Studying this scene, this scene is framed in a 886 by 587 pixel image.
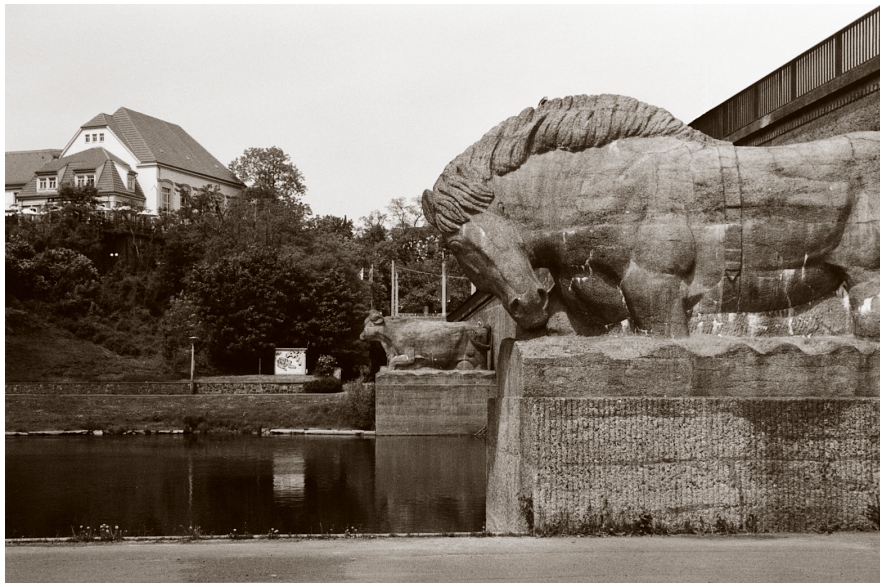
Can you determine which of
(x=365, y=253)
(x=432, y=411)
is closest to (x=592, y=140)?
(x=432, y=411)

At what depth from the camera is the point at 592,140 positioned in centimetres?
977

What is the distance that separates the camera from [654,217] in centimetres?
937

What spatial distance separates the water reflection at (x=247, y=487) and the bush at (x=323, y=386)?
1285 centimetres

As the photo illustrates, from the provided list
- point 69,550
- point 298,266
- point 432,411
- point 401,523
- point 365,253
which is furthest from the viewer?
point 365,253

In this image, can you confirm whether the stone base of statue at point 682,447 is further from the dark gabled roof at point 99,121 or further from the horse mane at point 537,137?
the dark gabled roof at point 99,121

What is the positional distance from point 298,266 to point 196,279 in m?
6.12

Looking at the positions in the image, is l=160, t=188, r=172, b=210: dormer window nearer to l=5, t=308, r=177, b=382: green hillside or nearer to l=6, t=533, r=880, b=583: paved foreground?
l=5, t=308, r=177, b=382: green hillside

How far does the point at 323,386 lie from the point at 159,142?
58.6 meters

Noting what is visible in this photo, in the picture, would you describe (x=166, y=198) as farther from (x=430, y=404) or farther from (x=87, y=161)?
(x=430, y=404)

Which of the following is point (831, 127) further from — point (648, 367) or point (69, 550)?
point (69, 550)

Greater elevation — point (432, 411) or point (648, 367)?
point (648, 367)

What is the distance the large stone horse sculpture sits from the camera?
30.8ft

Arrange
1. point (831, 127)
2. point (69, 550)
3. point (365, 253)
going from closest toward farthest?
1. point (69, 550)
2. point (831, 127)
3. point (365, 253)

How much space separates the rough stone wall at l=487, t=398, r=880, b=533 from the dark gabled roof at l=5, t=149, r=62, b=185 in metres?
93.9
